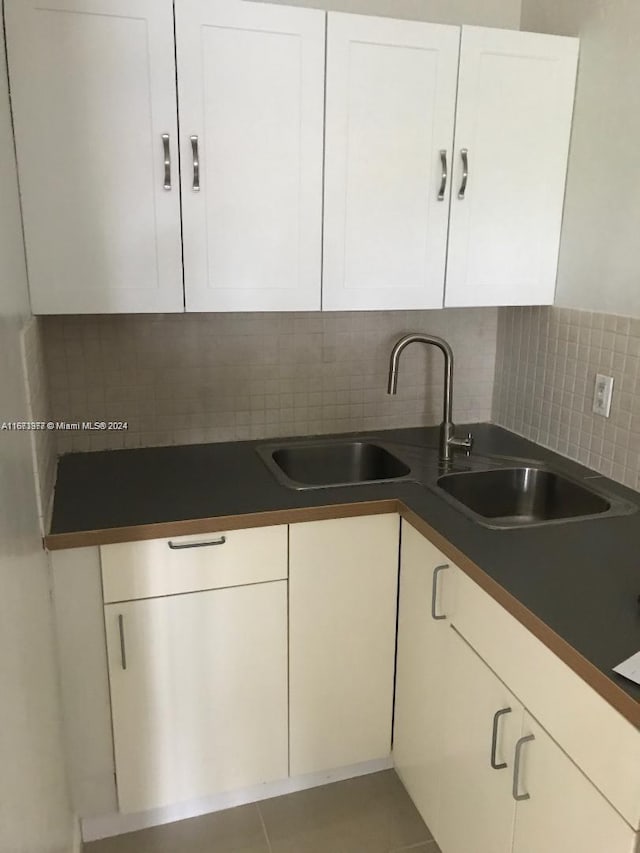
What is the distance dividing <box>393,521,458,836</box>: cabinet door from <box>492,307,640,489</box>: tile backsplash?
603 millimetres

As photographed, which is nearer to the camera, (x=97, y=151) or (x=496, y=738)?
(x=496, y=738)

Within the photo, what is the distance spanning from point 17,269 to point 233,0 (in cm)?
81

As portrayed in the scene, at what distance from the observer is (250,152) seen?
170cm

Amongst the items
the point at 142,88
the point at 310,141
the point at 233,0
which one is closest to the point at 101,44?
the point at 142,88

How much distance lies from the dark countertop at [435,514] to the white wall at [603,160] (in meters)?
0.52

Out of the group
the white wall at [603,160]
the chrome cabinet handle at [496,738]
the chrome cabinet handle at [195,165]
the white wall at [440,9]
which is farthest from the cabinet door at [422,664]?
the white wall at [440,9]

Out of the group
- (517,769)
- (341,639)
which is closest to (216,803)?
(341,639)

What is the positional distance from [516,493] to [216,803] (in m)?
1.19

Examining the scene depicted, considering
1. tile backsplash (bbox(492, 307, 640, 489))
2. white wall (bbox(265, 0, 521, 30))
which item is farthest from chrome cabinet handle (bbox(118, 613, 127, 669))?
white wall (bbox(265, 0, 521, 30))

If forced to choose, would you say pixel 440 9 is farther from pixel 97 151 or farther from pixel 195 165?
pixel 97 151

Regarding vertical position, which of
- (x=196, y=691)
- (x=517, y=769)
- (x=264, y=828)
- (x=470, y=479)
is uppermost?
(x=470, y=479)

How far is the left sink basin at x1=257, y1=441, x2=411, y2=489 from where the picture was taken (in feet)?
7.00

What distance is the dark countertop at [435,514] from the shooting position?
119cm

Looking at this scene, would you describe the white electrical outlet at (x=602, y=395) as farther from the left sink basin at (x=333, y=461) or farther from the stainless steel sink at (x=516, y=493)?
the left sink basin at (x=333, y=461)
